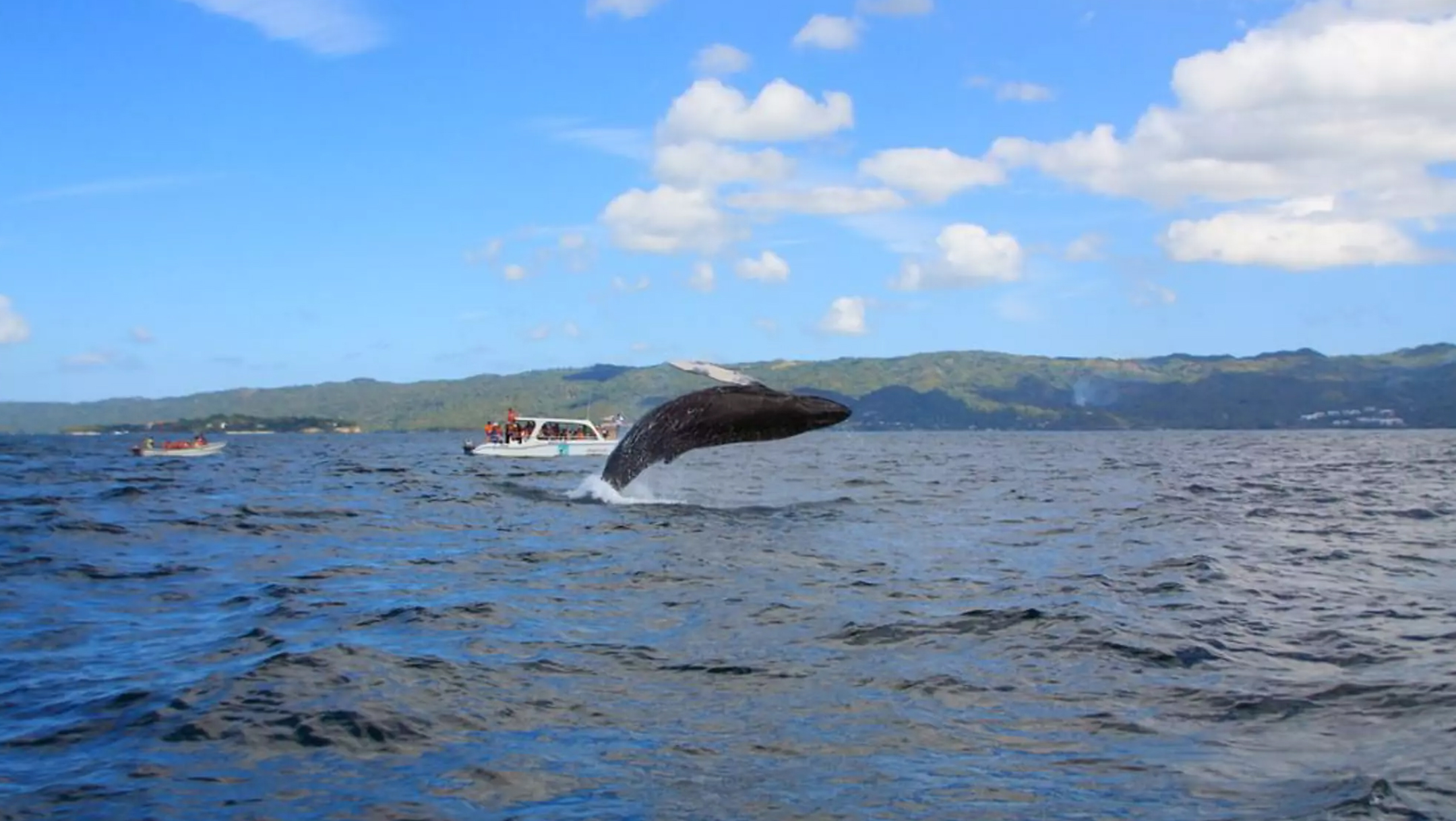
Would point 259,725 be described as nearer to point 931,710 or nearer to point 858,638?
point 931,710

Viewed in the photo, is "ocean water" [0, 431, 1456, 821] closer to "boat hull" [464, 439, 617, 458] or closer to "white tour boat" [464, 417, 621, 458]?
"boat hull" [464, 439, 617, 458]

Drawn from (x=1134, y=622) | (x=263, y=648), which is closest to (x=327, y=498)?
(x=263, y=648)

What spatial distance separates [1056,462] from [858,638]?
52.2 metres

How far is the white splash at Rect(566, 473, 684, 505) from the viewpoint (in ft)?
88.3

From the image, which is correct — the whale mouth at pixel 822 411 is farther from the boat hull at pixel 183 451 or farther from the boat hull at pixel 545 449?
the boat hull at pixel 183 451

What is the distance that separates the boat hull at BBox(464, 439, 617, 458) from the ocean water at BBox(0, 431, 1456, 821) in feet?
133

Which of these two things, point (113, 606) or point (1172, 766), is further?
point (113, 606)

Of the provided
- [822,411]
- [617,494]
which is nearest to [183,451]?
[617,494]

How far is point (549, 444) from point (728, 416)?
46576 mm

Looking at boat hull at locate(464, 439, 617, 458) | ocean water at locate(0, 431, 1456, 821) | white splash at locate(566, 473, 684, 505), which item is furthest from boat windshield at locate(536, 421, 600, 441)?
ocean water at locate(0, 431, 1456, 821)

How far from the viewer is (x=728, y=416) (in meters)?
18.4

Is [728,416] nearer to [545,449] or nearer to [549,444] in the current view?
[545,449]

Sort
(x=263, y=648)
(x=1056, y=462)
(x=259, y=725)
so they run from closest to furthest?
(x=259, y=725) < (x=263, y=648) < (x=1056, y=462)

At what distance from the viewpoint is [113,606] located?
13.1 m
